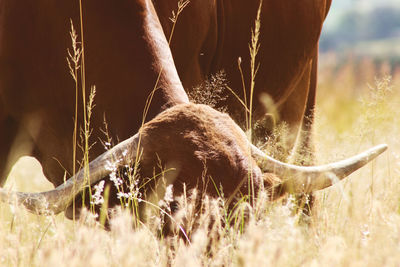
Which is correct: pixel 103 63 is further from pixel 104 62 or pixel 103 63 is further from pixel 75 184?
pixel 75 184

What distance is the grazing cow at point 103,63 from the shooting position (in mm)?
3211

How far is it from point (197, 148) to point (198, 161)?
6 cm

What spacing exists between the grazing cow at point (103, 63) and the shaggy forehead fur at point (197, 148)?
0.08 feet

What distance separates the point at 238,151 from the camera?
2.68m

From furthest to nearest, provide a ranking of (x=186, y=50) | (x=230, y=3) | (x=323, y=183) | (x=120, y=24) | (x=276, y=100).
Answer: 1. (x=276, y=100)
2. (x=230, y=3)
3. (x=186, y=50)
4. (x=120, y=24)
5. (x=323, y=183)

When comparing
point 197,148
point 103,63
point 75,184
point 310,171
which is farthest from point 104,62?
point 310,171

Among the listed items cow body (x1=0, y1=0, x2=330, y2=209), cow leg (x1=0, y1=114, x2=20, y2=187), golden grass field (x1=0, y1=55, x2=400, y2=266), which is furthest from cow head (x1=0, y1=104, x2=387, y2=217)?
cow leg (x1=0, y1=114, x2=20, y2=187)

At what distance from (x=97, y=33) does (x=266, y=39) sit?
6.42 ft

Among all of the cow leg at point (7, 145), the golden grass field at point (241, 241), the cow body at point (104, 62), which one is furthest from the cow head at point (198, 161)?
the cow leg at point (7, 145)

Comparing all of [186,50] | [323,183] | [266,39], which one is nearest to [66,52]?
[186,50]

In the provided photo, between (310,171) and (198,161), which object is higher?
(198,161)

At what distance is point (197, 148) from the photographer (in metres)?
2.65

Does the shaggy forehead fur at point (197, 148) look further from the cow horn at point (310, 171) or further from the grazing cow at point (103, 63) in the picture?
the cow horn at point (310, 171)

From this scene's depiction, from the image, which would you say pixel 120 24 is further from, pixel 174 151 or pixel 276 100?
pixel 276 100
